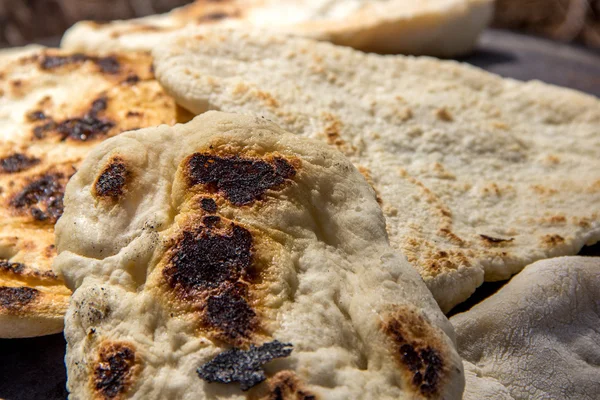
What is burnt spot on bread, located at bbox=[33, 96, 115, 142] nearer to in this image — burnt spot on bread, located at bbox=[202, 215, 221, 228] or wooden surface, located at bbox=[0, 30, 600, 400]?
wooden surface, located at bbox=[0, 30, 600, 400]

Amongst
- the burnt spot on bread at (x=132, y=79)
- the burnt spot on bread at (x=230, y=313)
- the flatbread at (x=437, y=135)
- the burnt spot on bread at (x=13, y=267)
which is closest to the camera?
the burnt spot on bread at (x=230, y=313)

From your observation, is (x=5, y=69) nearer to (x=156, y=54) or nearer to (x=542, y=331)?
(x=156, y=54)

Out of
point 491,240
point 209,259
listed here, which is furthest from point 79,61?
point 491,240

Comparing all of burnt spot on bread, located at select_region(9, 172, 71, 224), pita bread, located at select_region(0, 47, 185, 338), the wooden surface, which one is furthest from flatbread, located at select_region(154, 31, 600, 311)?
burnt spot on bread, located at select_region(9, 172, 71, 224)

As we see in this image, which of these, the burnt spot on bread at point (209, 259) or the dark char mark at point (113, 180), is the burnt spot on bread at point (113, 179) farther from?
the burnt spot on bread at point (209, 259)

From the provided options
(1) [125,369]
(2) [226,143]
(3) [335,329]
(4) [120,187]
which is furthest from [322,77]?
(1) [125,369]

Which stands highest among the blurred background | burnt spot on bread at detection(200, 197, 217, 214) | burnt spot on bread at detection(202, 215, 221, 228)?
burnt spot on bread at detection(200, 197, 217, 214)

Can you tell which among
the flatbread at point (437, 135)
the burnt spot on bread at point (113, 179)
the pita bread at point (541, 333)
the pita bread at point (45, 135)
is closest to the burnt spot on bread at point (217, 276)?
the burnt spot on bread at point (113, 179)
